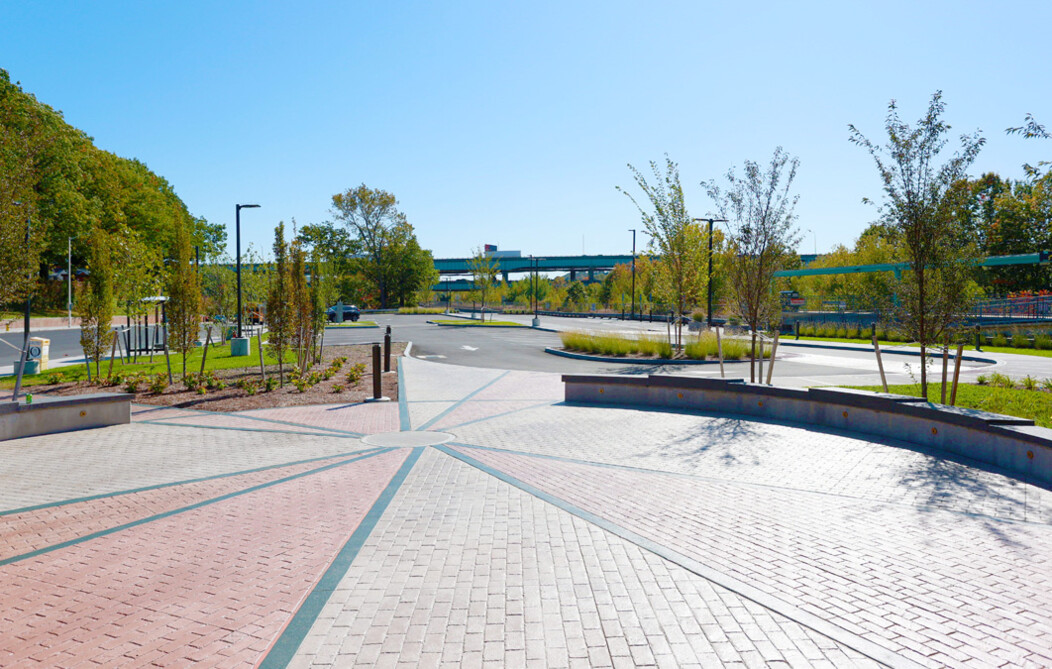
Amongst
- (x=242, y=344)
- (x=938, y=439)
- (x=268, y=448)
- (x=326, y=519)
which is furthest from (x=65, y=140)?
(x=938, y=439)

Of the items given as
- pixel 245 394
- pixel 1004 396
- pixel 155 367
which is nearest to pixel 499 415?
pixel 245 394

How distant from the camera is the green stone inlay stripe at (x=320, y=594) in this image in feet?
11.7

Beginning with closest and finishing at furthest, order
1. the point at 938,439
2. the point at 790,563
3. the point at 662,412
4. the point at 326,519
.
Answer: the point at 790,563 → the point at 326,519 → the point at 938,439 → the point at 662,412

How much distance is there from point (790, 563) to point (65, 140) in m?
55.1

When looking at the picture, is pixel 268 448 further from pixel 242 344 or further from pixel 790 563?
pixel 242 344

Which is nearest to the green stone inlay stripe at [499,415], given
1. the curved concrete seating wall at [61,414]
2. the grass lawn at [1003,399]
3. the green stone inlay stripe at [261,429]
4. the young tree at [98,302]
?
the green stone inlay stripe at [261,429]

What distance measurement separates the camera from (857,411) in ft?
32.1

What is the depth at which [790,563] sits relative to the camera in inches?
189

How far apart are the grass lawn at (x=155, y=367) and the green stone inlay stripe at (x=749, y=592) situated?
38.8ft

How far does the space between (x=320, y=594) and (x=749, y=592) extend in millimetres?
2946

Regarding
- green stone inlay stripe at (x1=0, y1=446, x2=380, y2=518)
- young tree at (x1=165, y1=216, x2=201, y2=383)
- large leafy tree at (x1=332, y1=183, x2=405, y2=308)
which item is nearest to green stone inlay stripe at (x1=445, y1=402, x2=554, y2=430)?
green stone inlay stripe at (x1=0, y1=446, x2=380, y2=518)

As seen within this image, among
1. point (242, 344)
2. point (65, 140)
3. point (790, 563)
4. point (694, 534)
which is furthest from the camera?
point (65, 140)

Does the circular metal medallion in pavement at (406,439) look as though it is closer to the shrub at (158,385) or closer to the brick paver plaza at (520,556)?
the brick paver plaza at (520,556)

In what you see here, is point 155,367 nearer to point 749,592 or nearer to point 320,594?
point 320,594
